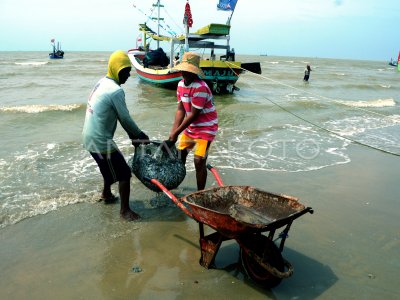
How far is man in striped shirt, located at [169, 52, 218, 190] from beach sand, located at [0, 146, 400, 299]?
0.80m

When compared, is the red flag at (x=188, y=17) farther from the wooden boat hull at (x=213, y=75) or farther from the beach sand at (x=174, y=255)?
the beach sand at (x=174, y=255)

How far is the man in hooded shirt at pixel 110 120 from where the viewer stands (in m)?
3.50

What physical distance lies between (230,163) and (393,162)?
3017 mm

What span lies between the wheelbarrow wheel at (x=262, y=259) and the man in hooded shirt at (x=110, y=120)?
1.63 meters

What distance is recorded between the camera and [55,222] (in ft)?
12.9

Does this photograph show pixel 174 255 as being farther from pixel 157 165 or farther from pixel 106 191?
pixel 106 191

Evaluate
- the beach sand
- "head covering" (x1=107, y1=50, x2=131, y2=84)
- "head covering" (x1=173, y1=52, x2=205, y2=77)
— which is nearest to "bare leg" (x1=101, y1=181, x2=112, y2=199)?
the beach sand

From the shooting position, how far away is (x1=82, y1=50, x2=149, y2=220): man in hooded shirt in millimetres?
3504

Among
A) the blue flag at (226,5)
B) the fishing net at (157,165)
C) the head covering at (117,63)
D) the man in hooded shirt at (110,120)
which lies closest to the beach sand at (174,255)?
the fishing net at (157,165)

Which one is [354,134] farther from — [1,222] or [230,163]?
[1,222]

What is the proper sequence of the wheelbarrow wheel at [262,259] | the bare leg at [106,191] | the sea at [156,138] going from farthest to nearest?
the sea at [156,138] < the bare leg at [106,191] < the wheelbarrow wheel at [262,259]

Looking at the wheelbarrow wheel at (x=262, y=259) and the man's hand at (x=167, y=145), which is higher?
the man's hand at (x=167, y=145)

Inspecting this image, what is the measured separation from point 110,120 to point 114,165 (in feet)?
1.64

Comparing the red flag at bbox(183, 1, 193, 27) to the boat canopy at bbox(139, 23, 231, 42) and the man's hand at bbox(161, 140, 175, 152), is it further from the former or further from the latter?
the man's hand at bbox(161, 140, 175, 152)
